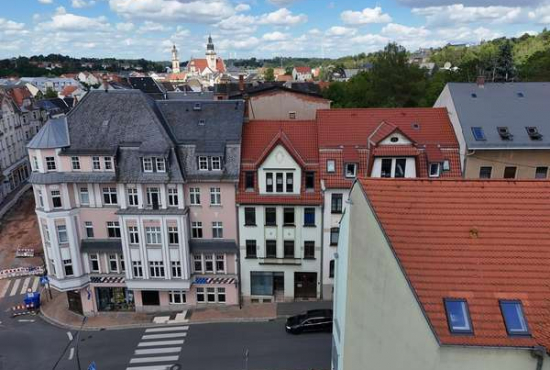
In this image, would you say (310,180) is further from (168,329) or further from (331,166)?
(168,329)

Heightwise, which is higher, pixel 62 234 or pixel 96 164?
pixel 96 164

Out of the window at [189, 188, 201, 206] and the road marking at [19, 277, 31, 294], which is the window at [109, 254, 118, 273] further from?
the road marking at [19, 277, 31, 294]

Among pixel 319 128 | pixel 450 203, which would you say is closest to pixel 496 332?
pixel 450 203

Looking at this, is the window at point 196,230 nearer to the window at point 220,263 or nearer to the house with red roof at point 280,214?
the window at point 220,263

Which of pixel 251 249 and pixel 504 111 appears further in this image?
pixel 504 111

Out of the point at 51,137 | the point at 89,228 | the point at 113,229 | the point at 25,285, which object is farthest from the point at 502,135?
the point at 25,285

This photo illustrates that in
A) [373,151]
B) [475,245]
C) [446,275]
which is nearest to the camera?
[446,275]

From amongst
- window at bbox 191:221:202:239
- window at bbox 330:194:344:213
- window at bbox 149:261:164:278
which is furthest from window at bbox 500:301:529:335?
window at bbox 149:261:164:278
